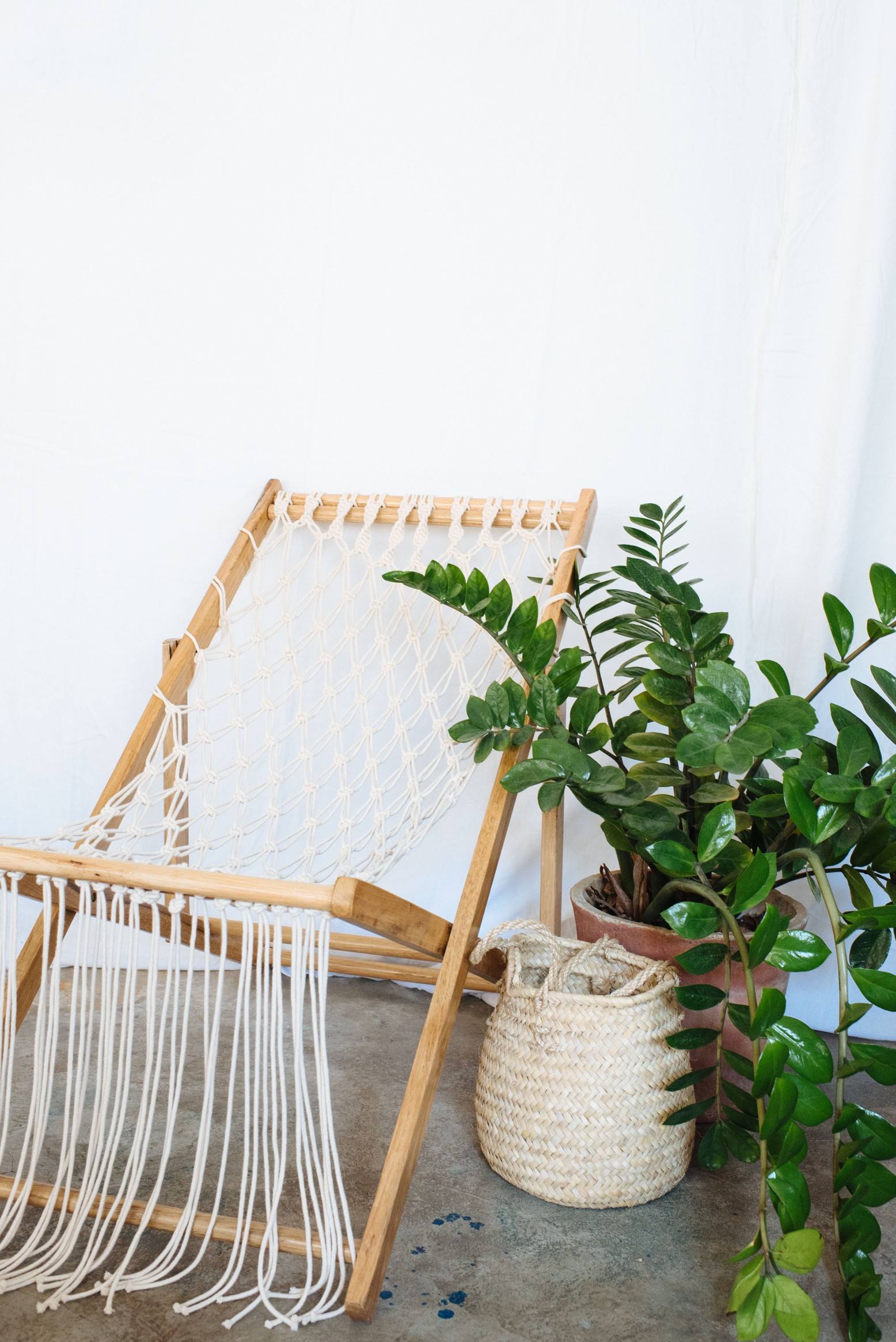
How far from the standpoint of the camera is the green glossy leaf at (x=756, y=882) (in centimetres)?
→ 93

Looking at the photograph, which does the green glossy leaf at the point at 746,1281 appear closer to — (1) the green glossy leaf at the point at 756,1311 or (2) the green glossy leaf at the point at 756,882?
(1) the green glossy leaf at the point at 756,1311

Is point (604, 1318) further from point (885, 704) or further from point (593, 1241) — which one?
point (885, 704)

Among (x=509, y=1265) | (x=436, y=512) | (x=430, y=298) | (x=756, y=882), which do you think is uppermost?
(x=430, y=298)

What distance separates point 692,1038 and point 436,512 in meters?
0.84

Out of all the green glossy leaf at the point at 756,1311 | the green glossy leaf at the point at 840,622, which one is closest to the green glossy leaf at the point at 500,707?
the green glossy leaf at the point at 840,622

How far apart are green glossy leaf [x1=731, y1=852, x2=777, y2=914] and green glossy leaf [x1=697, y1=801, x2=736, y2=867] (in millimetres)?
34

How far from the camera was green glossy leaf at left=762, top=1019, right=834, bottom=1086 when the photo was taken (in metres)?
0.89

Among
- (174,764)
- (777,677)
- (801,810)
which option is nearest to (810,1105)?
(801,810)

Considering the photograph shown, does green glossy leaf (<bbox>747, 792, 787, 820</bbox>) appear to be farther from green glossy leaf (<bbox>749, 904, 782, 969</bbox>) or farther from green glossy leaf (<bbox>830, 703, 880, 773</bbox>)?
green glossy leaf (<bbox>749, 904, 782, 969</bbox>)

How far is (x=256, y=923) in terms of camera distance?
52.5 inches

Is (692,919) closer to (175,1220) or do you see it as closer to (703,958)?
(703,958)

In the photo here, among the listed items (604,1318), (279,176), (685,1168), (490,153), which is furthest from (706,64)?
(604,1318)

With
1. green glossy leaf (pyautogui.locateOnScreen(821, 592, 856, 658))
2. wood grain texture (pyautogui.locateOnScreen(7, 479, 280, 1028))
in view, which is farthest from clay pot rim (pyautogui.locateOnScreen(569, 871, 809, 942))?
wood grain texture (pyautogui.locateOnScreen(7, 479, 280, 1028))

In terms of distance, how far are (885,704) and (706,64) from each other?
3.47ft
